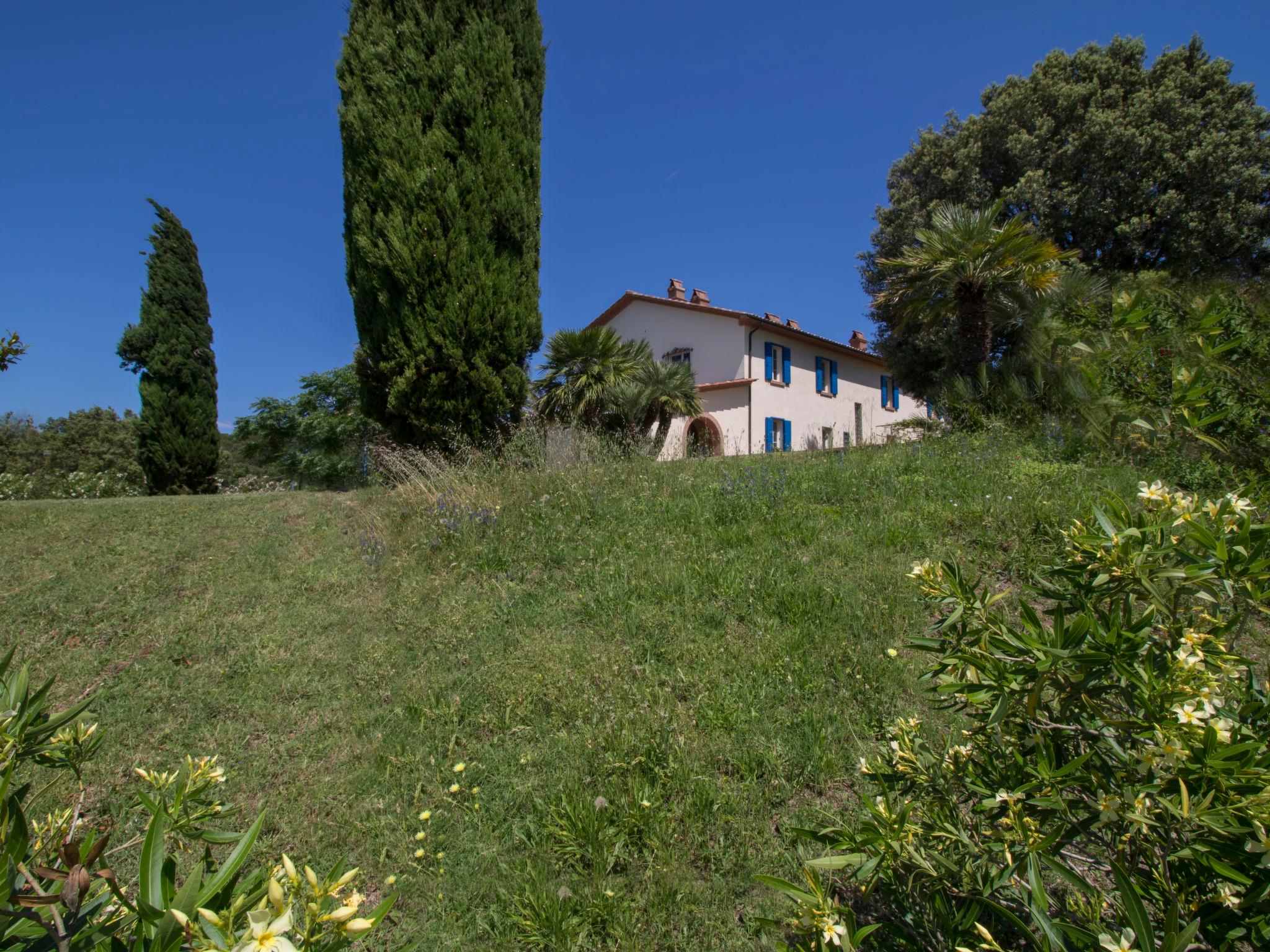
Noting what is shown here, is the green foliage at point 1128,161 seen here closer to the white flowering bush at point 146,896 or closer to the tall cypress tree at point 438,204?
the tall cypress tree at point 438,204

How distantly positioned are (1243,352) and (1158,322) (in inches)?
33.1

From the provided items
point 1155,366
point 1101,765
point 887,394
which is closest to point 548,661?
point 1101,765

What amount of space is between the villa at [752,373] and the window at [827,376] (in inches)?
1.6

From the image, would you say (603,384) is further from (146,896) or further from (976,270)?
(146,896)

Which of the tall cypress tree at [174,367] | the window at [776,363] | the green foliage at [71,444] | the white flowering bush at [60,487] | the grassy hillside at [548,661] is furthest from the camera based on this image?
the green foliage at [71,444]

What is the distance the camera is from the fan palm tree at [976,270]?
10547 mm

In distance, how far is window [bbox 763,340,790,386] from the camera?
21.3 m

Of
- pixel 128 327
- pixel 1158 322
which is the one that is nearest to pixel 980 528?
pixel 1158 322

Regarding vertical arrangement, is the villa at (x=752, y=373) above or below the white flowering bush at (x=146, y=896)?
above

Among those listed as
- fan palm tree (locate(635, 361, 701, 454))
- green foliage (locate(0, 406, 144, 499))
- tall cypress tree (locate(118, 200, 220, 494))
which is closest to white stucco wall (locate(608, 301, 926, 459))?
fan palm tree (locate(635, 361, 701, 454))

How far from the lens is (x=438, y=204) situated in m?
8.66

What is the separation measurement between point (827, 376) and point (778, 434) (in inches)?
179

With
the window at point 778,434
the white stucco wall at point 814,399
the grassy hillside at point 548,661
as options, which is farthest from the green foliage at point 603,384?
the grassy hillside at point 548,661

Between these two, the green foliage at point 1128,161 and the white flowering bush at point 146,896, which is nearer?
the white flowering bush at point 146,896
